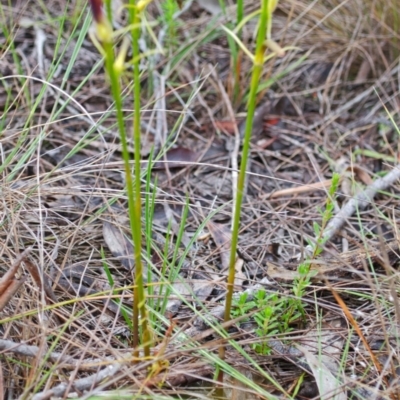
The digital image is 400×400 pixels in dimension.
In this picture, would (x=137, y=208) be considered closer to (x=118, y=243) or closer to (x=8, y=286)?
(x=8, y=286)

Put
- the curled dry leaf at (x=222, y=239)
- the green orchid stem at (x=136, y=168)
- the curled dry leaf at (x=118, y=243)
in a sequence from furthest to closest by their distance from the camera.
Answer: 1. the curled dry leaf at (x=222, y=239)
2. the curled dry leaf at (x=118, y=243)
3. the green orchid stem at (x=136, y=168)

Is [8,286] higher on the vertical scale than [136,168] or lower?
lower

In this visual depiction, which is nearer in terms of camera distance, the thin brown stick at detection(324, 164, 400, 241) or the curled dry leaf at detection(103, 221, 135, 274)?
the curled dry leaf at detection(103, 221, 135, 274)

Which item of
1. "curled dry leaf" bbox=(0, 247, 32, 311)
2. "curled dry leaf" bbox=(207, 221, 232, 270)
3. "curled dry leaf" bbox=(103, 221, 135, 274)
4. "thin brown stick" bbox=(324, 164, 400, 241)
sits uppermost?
"curled dry leaf" bbox=(0, 247, 32, 311)

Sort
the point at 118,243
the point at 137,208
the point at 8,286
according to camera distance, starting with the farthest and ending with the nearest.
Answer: the point at 118,243, the point at 8,286, the point at 137,208

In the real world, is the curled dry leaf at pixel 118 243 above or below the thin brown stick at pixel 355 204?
above

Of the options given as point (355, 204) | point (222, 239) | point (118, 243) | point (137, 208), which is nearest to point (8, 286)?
point (137, 208)

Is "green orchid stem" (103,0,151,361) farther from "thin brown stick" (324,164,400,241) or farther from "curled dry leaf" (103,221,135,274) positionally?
"thin brown stick" (324,164,400,241)

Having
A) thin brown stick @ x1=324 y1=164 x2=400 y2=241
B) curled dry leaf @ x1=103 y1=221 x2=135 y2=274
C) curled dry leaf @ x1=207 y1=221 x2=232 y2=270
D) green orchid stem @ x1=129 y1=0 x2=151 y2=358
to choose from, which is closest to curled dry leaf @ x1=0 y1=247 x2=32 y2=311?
green orchid stem @ x1=129 y1=0 x2=151 y2=358

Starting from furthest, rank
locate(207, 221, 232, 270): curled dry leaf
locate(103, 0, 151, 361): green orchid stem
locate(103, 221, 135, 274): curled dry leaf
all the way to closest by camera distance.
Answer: locate(207, 221, 232, 270): curled dry leaf, locate(103, 221, 135, 274): curled dry leaf, locate(103, 0, 151, 361): green orchid stem

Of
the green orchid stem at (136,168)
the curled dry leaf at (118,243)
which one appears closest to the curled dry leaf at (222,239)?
the curled dry leaf at (118,243)

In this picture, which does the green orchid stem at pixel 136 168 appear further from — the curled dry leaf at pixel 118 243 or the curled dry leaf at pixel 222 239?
the curled dry leaf at pixel 222 239

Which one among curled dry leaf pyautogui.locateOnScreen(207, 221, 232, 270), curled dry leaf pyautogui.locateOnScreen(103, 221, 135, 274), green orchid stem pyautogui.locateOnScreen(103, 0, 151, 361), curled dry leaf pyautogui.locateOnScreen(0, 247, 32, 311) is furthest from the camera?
curled dry leaf pyautogui.locateOnScreen(207, 221, 232, 270)
